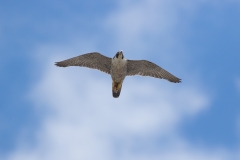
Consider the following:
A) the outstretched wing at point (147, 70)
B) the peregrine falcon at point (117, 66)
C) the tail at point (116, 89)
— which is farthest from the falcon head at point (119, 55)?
the tail at point (116, 89)

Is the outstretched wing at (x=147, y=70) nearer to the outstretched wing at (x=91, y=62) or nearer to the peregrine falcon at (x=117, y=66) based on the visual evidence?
the peregrine falcon at (x=117, y=66)

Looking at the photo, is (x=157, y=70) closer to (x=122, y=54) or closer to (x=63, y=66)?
(x=122, y=54)

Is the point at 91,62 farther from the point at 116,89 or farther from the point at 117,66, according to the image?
the point at 116,89

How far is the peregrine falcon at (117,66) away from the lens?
→ 18844 millimetres

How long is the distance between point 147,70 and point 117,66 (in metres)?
1.60

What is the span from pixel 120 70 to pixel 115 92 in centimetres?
106

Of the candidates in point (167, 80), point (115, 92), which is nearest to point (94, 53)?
point (115, 92)

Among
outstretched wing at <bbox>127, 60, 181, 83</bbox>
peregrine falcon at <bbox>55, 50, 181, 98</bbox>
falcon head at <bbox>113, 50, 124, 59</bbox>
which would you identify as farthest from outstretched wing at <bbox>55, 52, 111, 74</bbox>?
outstretched wing at <bbox>127, 60, 181, 83</bbox>

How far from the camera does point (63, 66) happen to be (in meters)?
19.5

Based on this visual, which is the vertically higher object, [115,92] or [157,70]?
[157,70]

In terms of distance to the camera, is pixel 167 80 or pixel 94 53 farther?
pixel 167 80

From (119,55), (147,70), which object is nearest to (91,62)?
(119,55)

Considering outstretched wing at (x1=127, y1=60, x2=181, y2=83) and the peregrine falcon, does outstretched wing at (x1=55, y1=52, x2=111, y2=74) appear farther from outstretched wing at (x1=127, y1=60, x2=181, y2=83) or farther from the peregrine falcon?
outstretched wing at (x1=127, y1=60, x2=181, y2=83)

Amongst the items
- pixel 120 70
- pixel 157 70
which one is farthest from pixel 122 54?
pixel 157 70
